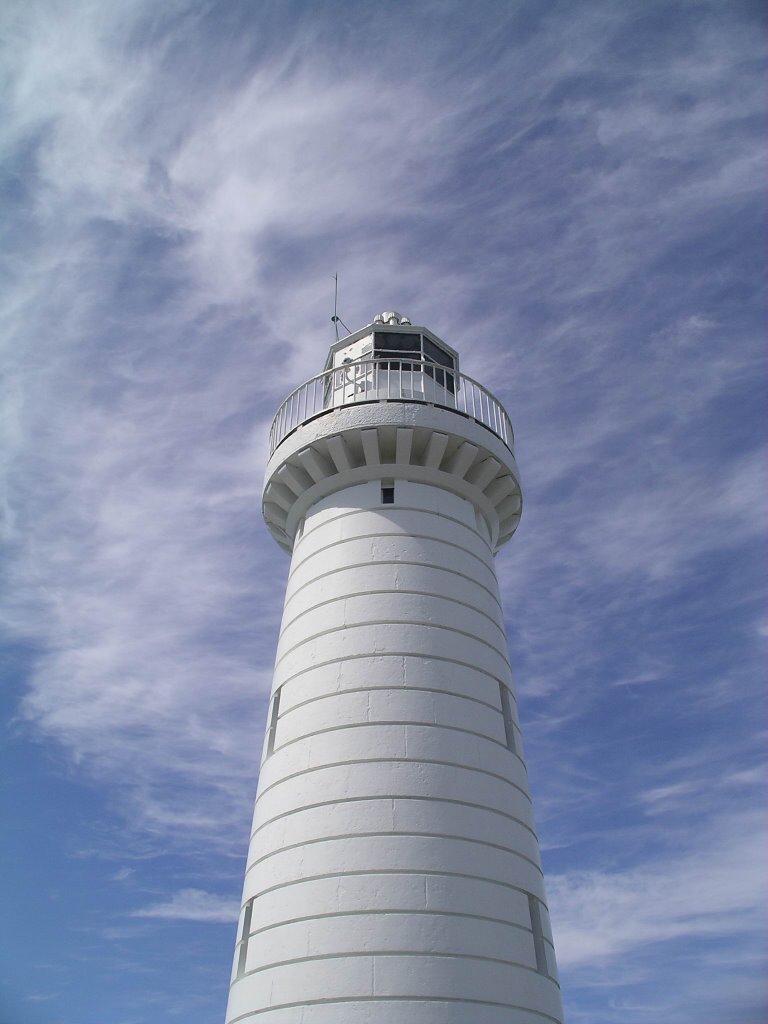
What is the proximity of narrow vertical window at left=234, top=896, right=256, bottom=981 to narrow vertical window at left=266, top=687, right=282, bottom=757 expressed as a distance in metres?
2.41

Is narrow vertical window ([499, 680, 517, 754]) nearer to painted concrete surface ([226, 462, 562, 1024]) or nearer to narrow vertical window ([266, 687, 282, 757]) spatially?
painted concrete surface ([226, 462, 562, 1024])

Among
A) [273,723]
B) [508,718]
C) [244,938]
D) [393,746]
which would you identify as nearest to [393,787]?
[393,746]

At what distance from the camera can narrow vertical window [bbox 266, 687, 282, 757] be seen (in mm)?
13047

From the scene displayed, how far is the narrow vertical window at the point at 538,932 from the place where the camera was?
1086cm

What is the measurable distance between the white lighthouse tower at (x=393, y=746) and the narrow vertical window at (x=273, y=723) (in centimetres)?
5

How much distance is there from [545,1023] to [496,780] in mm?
3259

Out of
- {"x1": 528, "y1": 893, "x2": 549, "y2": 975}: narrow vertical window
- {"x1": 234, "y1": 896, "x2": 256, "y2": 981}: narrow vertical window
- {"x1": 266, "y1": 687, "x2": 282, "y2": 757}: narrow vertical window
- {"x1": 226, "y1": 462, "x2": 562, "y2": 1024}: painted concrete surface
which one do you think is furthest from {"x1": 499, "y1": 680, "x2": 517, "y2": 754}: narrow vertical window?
{"x1": 234, "y1": 896, "x2": 256, "y2": 981}: narrow vertical window

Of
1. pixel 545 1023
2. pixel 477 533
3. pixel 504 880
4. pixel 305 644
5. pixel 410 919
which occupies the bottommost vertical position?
pixel 545 1023

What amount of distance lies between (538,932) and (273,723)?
5.45 meters

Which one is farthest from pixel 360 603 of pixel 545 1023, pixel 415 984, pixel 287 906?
pixel 545 1023

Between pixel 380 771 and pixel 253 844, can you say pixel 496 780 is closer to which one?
pixel 380 771

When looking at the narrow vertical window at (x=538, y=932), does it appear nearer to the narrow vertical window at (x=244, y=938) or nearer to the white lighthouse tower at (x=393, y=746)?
the white lighthouse tower at (x=393, y=746)

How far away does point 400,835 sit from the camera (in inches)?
420

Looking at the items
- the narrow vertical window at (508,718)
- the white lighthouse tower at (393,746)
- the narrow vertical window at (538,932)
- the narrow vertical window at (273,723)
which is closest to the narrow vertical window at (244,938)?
the white lighthouse tower at (393,746)
